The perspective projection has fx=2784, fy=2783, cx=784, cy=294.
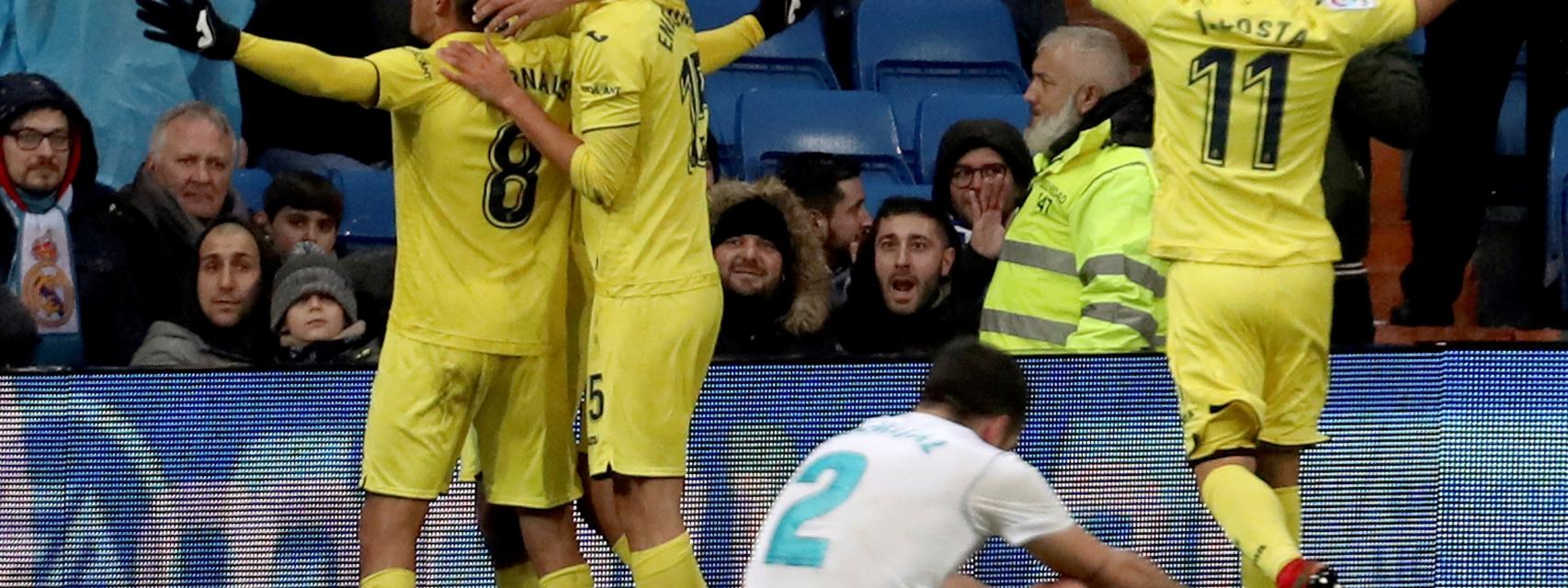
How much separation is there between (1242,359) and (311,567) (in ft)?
9.09

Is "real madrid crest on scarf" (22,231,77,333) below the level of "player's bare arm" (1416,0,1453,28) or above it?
below

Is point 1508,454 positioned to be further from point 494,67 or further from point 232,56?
point 232,56

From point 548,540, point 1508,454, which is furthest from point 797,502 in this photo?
point 1508,454

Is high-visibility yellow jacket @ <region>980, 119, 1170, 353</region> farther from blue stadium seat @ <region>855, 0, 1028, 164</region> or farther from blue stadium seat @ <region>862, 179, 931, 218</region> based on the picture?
blue stadium seat @ <region>855, 0, 1028, 164</region>

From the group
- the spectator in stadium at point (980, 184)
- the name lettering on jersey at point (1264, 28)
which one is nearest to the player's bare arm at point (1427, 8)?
the name lettering on jersey at point (1264, 28)

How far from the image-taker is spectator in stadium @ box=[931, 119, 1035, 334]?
8938 millimetres

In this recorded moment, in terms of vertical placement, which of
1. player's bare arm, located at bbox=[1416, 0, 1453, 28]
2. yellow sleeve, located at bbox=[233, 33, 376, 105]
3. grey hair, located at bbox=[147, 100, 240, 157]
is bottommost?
grey hair, located at bbox=[147, 100, 240, 157]

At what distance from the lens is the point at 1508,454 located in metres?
8.01

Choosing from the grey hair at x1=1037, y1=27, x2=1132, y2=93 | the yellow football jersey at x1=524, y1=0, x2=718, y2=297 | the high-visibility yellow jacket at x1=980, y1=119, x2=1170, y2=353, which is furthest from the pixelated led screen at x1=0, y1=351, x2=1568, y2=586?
the grey hair at x1=1037, y1=27, x2=1132, y2=93

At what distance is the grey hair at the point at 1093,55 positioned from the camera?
9016 mm

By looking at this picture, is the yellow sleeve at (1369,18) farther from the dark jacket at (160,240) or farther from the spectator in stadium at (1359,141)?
the dark jacket at (160,240)

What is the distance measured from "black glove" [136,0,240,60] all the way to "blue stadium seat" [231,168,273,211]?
3256 millimetres

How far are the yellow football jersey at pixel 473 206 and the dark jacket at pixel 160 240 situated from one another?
1870 mm

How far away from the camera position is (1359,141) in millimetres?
8570
